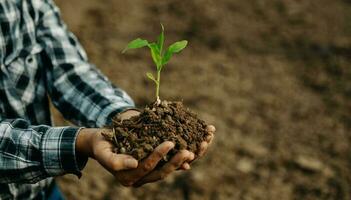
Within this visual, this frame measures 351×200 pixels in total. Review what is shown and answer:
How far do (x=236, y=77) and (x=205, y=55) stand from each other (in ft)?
1.26

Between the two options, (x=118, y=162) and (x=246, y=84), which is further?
(x=246, y=84)

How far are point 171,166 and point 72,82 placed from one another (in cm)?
51

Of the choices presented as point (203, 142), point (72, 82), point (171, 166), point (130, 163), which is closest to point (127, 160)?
point (130, 163)

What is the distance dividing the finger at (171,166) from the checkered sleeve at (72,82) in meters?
0.29

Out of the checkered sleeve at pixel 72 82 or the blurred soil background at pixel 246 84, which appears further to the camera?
the blurred soil background at pixel 246 84

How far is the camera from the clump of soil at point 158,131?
119cm

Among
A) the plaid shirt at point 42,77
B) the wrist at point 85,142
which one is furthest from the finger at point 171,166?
the plaid shirt at point 42,77

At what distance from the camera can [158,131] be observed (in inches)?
47.7

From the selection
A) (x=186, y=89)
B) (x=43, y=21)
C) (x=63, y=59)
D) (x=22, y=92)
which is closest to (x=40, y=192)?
(x=22, y=92)

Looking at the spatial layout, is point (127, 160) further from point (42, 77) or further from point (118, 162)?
point (42, 77)

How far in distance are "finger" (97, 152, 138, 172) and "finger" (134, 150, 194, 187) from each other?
9 centimetres

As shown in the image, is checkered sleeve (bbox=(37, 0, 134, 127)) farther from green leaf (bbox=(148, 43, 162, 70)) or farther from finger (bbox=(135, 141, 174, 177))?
finger (bbox=(135, 141, 174, 177))

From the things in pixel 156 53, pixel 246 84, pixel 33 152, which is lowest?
Answer: pixel 246 84

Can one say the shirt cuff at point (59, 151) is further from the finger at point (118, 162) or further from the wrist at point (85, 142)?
the finger at point (118, 162)
